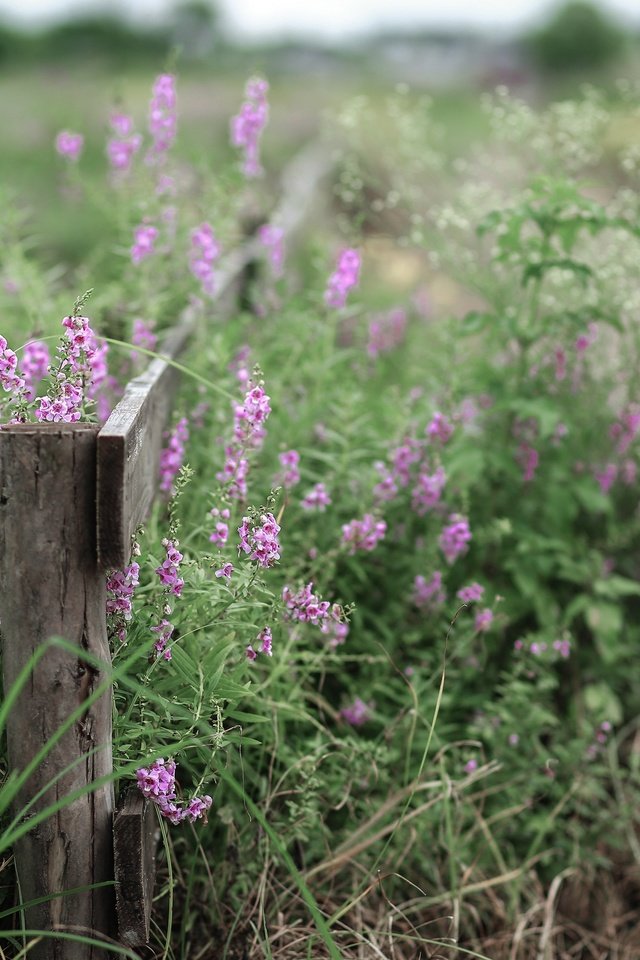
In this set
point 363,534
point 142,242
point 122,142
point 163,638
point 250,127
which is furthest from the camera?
point 122,142

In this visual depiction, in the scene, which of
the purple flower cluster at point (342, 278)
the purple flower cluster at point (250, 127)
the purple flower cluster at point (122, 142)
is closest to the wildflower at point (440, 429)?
the purple flower cluster at point (342, 278)

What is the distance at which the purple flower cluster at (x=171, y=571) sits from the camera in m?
2.40

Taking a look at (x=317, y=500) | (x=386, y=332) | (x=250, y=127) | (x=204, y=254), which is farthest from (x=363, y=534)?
(x=386, y=332)

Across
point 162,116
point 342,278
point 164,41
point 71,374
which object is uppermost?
point 164,41

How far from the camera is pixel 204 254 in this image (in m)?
3.84

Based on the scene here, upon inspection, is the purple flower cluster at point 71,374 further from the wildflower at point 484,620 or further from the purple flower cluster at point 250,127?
the purple flower cluster at point 250,127

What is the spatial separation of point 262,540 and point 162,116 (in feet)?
Result: 8.12

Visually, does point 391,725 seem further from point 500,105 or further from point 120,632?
point 500,105

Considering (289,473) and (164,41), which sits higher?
(164,41)

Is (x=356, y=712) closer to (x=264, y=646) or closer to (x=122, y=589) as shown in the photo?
(x=264, y=646)

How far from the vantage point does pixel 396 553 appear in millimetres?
3744

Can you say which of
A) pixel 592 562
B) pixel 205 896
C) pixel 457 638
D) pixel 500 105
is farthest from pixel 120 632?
pixel 500 105

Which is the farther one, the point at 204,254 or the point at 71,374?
the point at 204,254

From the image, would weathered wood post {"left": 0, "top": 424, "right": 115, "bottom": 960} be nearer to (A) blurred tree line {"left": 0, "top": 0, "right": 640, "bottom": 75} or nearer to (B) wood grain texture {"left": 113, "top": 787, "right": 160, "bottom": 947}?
(B) wood grain texture {"left": 113, "top": 787, "right": 160, "bottom": 947}
